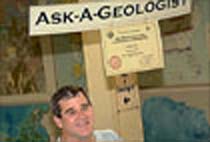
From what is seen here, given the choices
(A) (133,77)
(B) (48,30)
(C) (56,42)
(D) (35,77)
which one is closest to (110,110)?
(A) (133,77)

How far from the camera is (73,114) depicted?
3.99 ft

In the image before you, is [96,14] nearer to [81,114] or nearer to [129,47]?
[129,47]

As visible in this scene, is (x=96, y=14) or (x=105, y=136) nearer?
(x=96, y=14)

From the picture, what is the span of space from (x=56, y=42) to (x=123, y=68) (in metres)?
0.99

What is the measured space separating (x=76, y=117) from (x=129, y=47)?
0.78ft

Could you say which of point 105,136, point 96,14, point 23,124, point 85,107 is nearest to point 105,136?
point 105,136

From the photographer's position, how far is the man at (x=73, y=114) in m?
1.21

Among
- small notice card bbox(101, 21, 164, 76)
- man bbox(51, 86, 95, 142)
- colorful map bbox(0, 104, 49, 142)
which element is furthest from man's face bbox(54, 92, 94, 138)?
colorful map bbox(0, 104, 49, 142)

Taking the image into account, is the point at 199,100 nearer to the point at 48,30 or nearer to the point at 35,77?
the point at 35,77

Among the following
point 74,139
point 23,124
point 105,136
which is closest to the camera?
point 74,139

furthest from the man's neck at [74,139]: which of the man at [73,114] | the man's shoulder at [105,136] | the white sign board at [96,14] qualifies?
the white sign board at [96,14]

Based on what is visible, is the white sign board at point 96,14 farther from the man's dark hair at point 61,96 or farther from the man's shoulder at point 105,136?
the man's shoulder at point 105,136

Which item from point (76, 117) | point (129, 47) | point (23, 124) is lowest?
point (23, 124)

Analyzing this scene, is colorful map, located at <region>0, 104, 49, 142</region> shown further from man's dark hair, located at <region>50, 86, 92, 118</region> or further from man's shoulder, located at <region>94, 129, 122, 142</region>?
man's dark hair, located at <region>50, 86, 92, 118</region>
